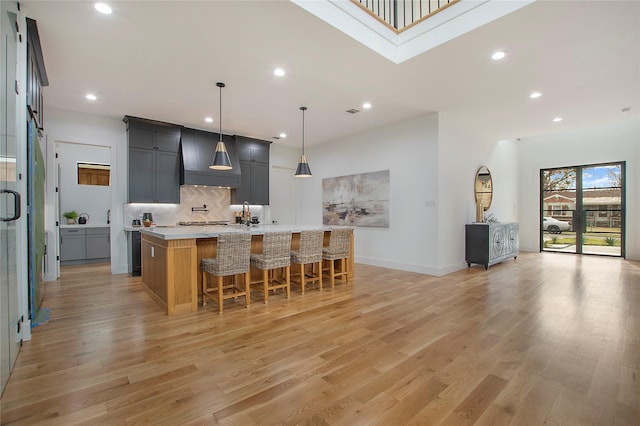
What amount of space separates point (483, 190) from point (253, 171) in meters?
5.23

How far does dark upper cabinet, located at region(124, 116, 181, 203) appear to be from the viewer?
5625 mm

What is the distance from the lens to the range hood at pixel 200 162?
607cm

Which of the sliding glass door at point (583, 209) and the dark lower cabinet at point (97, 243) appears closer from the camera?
the dark lower cabinet at point (97, 243)

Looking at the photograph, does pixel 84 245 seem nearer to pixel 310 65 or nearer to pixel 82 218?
pixel 82 218

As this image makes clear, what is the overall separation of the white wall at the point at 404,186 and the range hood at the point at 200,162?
2696 millimetres

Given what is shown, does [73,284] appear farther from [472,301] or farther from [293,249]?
[472,301]

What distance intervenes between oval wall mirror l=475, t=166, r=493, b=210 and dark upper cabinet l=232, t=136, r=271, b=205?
4.79 meters

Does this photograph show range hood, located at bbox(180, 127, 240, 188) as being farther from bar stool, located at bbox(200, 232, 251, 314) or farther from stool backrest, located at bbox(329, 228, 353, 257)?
stool backrest, located at bbox(329, 228, 353, 257)

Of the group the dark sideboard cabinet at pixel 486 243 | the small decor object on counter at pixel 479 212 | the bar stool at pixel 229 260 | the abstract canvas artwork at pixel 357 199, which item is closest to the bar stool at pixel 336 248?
the bar stool at pixel 229 260

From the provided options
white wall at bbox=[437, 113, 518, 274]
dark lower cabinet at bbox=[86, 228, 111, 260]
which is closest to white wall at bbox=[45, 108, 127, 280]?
dark lower cabinet at bbox=[86, 228, 111, 260]

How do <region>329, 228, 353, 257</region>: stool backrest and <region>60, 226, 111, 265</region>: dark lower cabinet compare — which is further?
<region>60, 226, 111, 265</region>: dark lower cabinet

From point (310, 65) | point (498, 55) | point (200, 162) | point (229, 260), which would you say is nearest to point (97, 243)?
point (200, 162)

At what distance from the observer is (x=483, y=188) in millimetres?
6656

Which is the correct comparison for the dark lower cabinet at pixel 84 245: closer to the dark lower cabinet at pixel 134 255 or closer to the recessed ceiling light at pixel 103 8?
the dark lower cabinet at pixel 134 255
